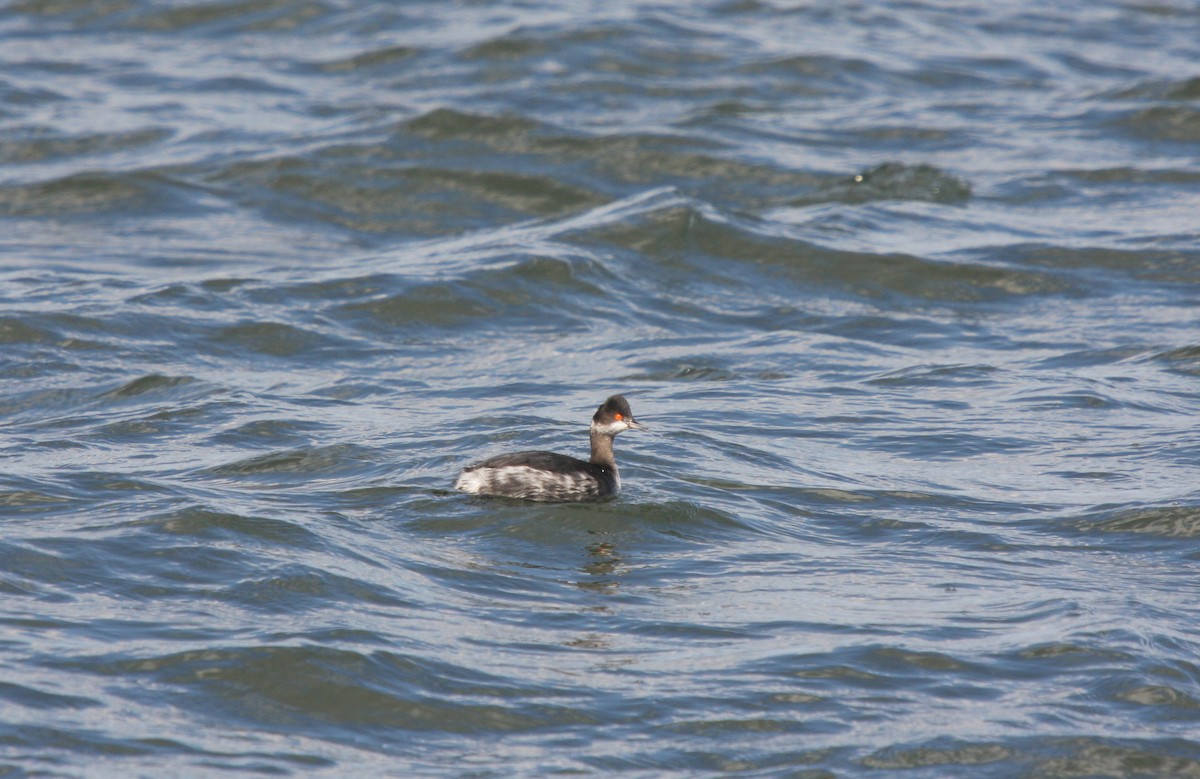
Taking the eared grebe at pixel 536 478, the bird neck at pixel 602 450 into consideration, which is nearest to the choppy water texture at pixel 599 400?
the eared grebe at pixel 536 478

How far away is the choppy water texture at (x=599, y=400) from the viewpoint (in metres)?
7.62

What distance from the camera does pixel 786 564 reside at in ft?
31.5

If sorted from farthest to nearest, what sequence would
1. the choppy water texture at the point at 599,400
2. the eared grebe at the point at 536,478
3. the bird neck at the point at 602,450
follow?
the bird neck at the point at 602,450, the eared grebe at the point at 536,478, the choppy water texture at the point at 599,400

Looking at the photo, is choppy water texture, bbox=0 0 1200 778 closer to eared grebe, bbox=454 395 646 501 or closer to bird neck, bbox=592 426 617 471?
eared grebe, bbox=454 395 646 501

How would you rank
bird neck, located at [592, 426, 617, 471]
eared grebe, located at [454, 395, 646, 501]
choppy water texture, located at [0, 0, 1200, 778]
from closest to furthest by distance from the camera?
choppy water texture, located at [0, 0, 1200, 778] < eared grebe, located at [454, 395, 646, 501] < bird neck, located at [592, 426, 617, 471]

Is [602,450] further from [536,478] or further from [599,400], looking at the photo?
[599,400]

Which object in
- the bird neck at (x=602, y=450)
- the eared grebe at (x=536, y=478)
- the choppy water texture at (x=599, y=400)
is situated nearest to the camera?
the choppy water texture at (x=599, y=400)

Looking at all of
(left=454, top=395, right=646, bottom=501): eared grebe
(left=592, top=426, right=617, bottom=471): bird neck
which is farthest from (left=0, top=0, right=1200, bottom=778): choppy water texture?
(left=592, top=426, right=617, bottom=471): bird neck

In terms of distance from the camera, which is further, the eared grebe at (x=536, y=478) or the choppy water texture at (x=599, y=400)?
the eared grebe at (x=536, y=478)

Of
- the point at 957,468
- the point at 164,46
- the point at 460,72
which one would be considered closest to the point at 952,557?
the point at 957,468

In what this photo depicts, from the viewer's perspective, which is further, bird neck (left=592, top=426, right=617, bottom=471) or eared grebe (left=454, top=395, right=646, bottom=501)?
bird neck (left=592, top=426, right=617, bottom=471)

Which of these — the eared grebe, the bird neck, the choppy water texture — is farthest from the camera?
the bird neck

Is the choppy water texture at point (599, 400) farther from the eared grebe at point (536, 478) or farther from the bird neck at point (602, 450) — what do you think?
the bird neck at point (602, 450)

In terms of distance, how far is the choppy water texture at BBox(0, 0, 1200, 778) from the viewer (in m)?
7.62
